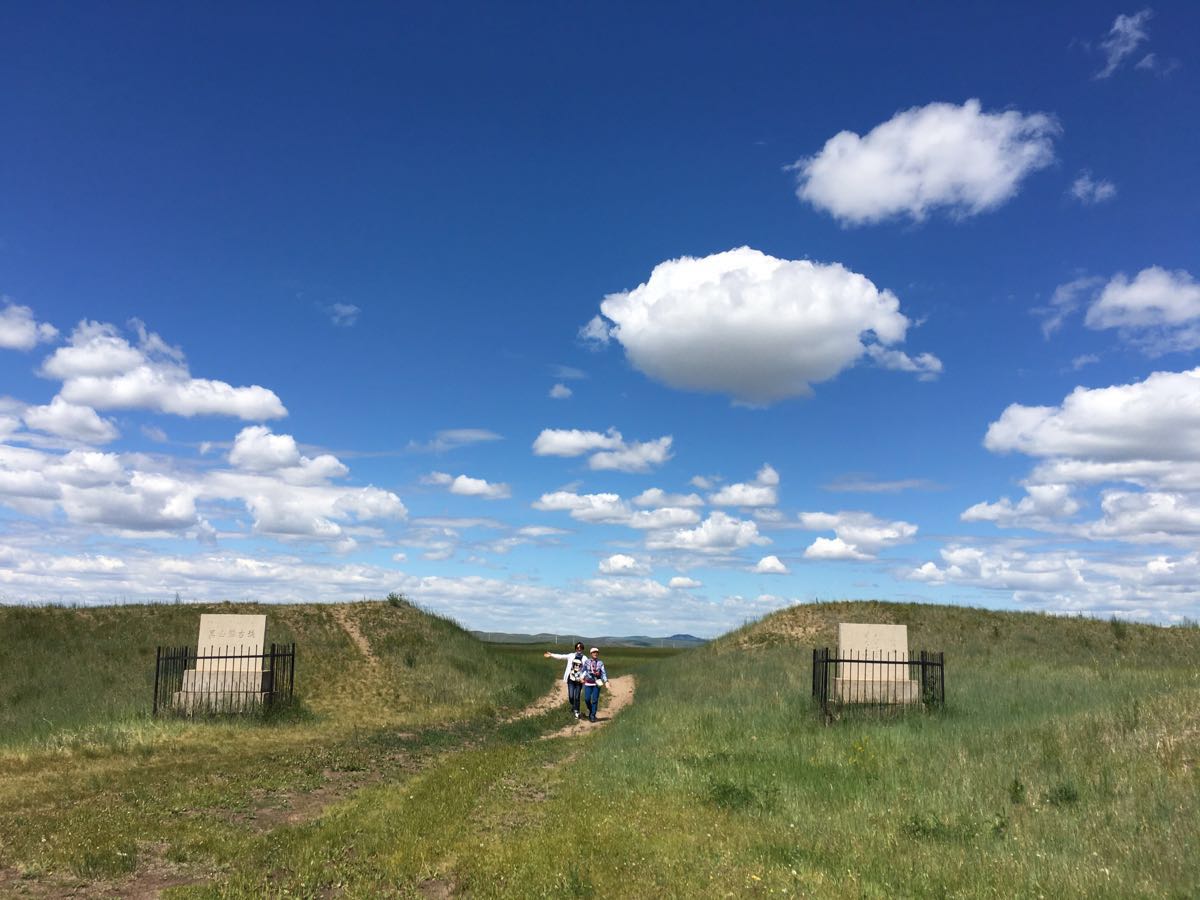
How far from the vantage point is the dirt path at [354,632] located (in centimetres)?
3360

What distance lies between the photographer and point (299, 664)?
3141 centimetres

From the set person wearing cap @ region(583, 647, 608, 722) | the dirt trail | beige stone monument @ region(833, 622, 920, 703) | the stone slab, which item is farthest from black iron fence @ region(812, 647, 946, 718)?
the stone slab

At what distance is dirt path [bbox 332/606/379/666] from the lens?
33.6 metres

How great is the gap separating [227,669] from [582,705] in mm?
12223

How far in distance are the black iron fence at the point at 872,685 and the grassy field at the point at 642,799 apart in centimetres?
85

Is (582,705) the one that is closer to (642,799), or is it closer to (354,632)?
(354,632)

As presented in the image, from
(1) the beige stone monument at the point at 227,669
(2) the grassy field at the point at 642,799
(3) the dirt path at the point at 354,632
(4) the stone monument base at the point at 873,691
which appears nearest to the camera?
(2) the grassy field at the point at 642,799

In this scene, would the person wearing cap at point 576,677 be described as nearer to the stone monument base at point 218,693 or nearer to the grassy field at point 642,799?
the grassy field at point 642,799

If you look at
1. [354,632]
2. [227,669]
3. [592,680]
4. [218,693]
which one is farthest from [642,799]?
[354,632]

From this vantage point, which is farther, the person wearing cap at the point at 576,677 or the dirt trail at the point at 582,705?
the person wearing cap at the point at 576,677

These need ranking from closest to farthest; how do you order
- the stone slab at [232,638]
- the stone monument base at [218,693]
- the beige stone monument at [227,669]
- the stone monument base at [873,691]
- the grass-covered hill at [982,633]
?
the stone monument base at [873,691]
the stone monument base at [218,693]
the beige stone monument at [227,669]
the stone slab at [232,638]
the grass-covered hill at [982,633]

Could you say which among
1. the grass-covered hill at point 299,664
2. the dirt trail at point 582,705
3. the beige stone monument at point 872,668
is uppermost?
the beige stone monument at point 872,668

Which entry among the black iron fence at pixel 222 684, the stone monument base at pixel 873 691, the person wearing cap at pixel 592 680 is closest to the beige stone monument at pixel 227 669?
the black iron fence at pixel 222 684

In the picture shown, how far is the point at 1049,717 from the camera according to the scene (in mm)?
15555
